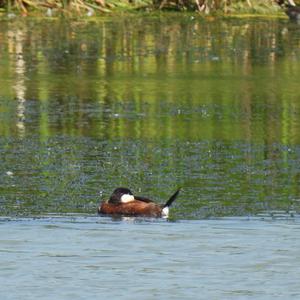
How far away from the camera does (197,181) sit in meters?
12.5

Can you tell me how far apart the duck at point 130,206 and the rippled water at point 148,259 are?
0.35 feet

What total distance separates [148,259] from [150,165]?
360 centimetres

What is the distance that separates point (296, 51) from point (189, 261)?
47.7 ft

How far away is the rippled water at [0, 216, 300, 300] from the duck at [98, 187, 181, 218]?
107mm

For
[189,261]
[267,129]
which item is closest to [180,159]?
[267,129]

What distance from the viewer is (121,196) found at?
11.2 m

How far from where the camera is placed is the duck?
36.7 ft

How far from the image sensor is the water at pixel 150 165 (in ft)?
30.4

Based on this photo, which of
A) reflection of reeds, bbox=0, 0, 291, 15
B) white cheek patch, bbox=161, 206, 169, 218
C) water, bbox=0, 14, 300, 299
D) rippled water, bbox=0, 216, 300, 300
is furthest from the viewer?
reflection of reeds, bbox=0, 0, 291, 15

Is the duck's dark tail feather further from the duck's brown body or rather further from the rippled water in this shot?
the rippled water

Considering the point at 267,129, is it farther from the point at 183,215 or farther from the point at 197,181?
the point at 183,215

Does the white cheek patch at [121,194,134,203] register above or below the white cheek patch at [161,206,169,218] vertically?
above

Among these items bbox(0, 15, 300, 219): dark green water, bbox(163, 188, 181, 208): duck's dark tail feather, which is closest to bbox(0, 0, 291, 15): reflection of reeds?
bbox(0, 15, 300, 219): dark green water

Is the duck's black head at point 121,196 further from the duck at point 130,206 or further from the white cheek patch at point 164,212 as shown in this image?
the white cheek patch at point 164,212
